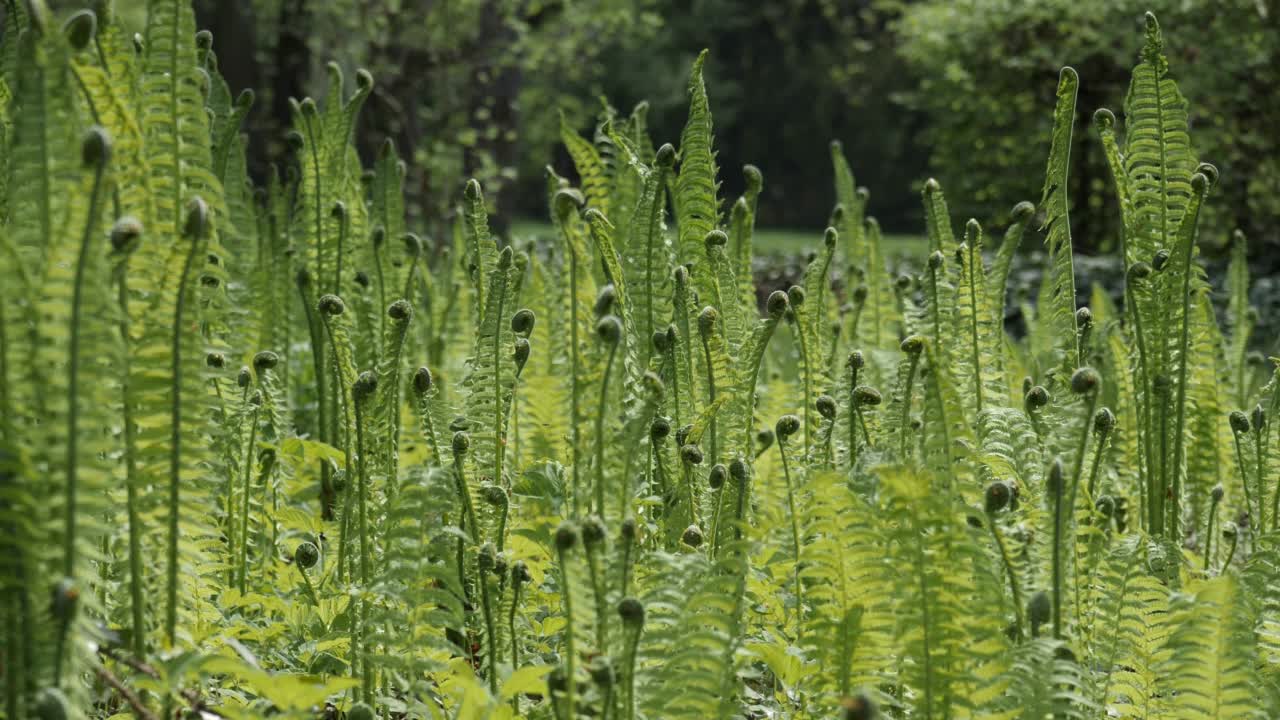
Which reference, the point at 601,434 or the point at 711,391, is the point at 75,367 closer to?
the point at 601,434

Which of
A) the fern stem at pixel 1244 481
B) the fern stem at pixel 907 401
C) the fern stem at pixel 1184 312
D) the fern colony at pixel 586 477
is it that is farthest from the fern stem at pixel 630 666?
the fern stem at pixel 1244 481

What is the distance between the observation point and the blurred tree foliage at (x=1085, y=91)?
779 cm

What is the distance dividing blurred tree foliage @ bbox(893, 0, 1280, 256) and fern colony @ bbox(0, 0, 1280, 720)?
5.77 metres

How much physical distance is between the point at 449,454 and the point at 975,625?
0.97 meters

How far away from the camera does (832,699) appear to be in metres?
1.43

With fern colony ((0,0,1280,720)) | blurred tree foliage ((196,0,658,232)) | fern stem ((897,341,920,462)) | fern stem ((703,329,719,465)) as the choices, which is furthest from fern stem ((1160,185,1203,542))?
blurred tree foliage ((196,0,658,232))

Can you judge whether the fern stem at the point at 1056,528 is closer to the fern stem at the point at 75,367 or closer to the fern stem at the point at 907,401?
the fern stem at the point at 907,401

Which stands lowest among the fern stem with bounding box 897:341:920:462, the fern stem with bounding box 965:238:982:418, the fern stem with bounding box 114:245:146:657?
the fern stem with bounding box 114:245:146:657

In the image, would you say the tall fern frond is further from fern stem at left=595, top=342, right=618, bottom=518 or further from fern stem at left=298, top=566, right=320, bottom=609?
fern stem at left=298, top=566, right=320, bottom=609

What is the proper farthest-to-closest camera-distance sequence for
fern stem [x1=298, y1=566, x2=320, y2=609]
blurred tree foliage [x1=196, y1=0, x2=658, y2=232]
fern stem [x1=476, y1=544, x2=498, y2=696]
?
blurred tree foliage [x1=196, y1=0, x2=658, y2=232]
fern stem [x1=298, y1=566, x2=320, y2=609]
fern stem [x1=476, y1=544, x2=498, y2=696]

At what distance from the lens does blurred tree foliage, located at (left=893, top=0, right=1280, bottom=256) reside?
7.79 meters

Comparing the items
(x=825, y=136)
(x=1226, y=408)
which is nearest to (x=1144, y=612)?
(x=1226, y=408)

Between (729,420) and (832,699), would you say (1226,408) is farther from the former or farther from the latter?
(832,699)

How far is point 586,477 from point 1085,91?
9661mm
